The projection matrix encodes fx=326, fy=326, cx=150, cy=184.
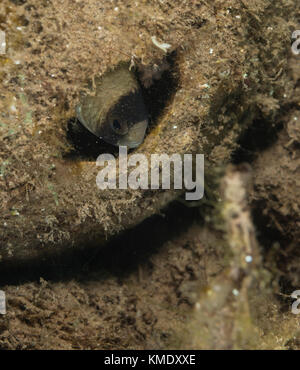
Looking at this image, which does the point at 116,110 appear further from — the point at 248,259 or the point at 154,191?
the point at 248,259

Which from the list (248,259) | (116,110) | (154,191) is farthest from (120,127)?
(248,259)

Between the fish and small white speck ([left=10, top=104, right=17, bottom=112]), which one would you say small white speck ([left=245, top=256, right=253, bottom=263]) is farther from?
small white speck ([left=10, top=104, right=17, bottom=112])

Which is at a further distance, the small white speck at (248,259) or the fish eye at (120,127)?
the fish eye at (120,127)

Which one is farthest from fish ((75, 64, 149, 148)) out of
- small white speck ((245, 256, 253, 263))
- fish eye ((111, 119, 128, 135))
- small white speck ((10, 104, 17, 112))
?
small white speck ((245, 256, 253, 263))

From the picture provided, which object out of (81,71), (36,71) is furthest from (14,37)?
(81,71)

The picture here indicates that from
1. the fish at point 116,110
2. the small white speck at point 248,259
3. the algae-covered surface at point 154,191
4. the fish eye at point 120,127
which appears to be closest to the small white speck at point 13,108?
the algae-covered surface at point 154,191

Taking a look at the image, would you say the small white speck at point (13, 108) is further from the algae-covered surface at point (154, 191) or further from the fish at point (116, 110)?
the fish at point (116, 110)
